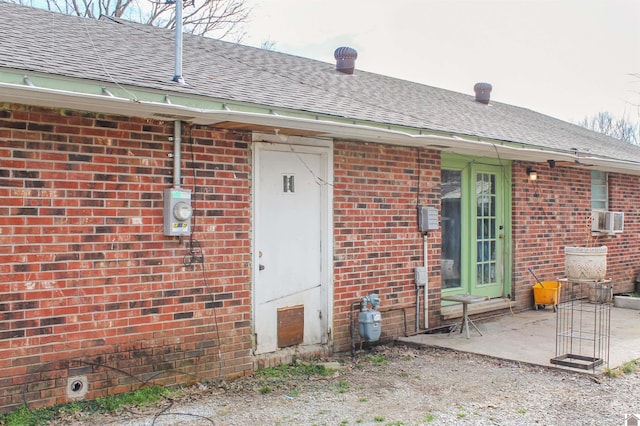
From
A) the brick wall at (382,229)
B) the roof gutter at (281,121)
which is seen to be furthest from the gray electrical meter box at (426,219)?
the roof gutter at (281,121)

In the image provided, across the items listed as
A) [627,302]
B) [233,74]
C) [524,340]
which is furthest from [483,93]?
[233,74]

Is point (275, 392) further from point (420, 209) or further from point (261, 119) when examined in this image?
point (420, 209)

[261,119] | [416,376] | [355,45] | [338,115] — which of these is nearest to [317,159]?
[338,115]

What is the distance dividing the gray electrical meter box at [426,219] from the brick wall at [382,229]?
0.25ft

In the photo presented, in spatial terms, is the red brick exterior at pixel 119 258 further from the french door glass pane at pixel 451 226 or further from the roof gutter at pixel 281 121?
the french door glass pane at pixel 451 226

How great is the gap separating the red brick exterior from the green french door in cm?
229

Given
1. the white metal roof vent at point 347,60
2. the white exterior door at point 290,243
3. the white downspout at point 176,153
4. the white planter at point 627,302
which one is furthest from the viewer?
the white metal roof vent at point 347,60

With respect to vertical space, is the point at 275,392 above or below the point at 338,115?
below

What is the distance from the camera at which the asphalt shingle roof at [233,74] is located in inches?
198

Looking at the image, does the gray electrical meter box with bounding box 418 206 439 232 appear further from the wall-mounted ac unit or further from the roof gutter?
the wall-mounted ac unit

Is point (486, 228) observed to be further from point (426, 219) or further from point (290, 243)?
point (290, 243)

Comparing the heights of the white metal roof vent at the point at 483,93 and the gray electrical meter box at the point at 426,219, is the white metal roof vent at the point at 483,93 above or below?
above

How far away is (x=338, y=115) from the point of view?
6.16 m

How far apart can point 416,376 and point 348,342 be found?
1.13 m
